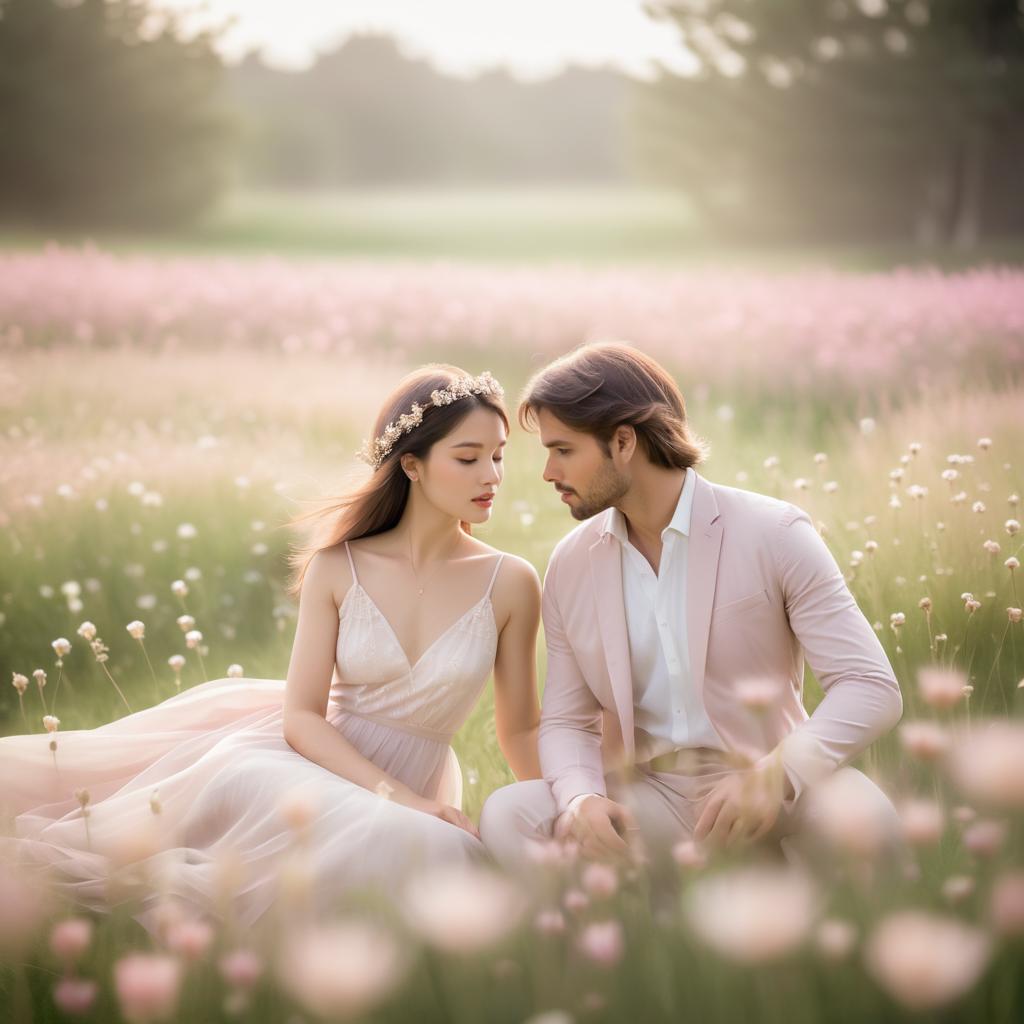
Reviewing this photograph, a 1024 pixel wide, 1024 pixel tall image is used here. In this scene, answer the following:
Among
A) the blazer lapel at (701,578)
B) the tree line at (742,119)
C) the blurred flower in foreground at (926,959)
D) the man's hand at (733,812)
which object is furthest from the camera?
the tree line at (742,119)

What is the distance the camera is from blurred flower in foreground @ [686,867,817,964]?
1210mm

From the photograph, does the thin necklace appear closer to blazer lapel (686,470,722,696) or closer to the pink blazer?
the pink blazer

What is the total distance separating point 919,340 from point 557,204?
22.1 meters

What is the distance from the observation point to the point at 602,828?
2.64 metres

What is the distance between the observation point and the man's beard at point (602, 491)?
3045mm

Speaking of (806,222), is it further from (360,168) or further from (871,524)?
(360,168)

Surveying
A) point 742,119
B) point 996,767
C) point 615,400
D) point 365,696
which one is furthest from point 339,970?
point 742,119

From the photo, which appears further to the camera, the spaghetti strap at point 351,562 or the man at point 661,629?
the spaghetti strap at point 351,562

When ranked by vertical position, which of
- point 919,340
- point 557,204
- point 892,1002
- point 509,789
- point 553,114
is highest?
point 553,114

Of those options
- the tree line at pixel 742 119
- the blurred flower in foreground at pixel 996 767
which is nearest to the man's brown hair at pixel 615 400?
the blurred flower in foreground at pixel 996 767

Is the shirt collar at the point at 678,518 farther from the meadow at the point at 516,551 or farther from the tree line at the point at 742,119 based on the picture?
the tree line at the point at 742,119

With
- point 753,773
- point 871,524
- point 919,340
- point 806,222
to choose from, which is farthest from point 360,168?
point 753,773

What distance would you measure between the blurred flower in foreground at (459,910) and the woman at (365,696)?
147 cm

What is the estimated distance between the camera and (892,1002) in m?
1.38
